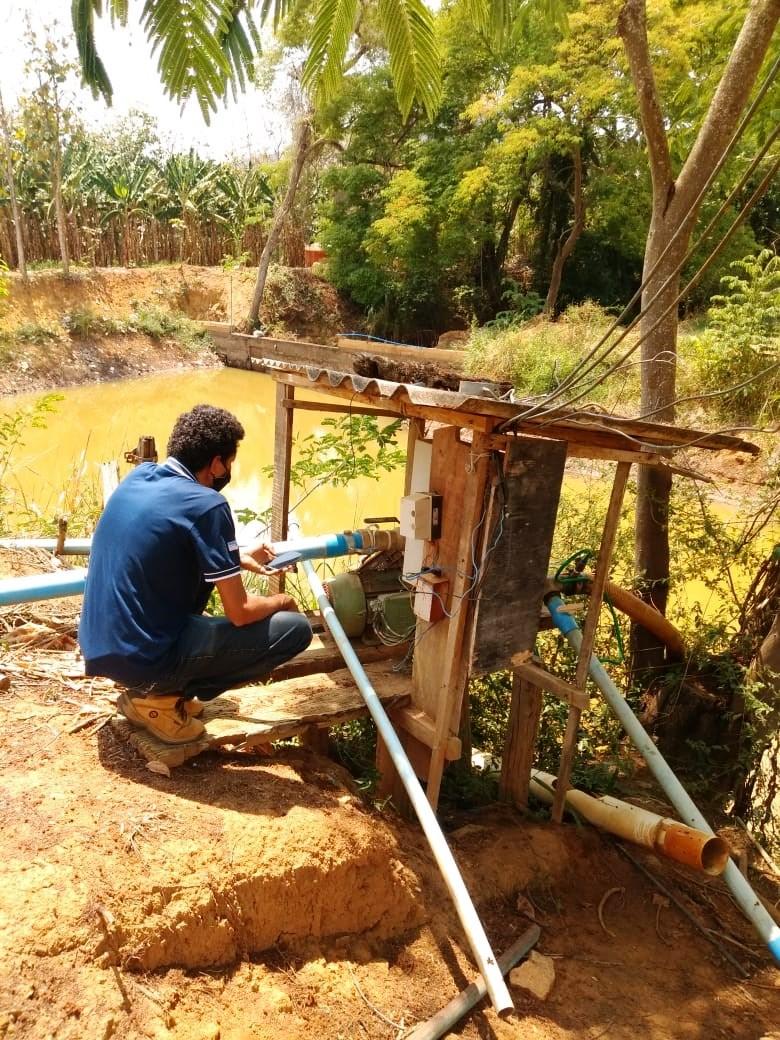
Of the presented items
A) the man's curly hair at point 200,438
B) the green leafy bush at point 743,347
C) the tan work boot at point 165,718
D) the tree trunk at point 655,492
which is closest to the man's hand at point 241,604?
the tan work boot at point 165,718

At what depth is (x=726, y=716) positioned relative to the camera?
4633 mm

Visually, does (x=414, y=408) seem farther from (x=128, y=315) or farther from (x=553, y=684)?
(x=128, y=315)

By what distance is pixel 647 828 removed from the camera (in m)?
3.66

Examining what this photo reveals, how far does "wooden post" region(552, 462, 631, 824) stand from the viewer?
12.1ft

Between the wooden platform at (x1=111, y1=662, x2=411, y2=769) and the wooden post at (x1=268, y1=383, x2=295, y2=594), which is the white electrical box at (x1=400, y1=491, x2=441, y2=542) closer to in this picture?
Result: the wooden platform at (x1=111, y1=662, x2=411, y2=769)

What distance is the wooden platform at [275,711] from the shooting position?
3.16 m

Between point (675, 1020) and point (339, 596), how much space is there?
2551 millimetres

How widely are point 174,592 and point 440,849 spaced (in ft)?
4.90

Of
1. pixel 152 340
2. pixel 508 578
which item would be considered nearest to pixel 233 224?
pixel 152 340

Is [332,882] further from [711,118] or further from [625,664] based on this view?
[711,118]

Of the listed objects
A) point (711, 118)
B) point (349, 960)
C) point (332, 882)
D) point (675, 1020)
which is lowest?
point (675, 1020)

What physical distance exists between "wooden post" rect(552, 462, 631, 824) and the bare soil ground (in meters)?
0.25

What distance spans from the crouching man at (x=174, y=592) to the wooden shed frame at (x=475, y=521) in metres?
0.80

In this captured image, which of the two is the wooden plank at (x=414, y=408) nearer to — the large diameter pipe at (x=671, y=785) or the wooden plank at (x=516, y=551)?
the wooden plank at (x=516, y=551)
